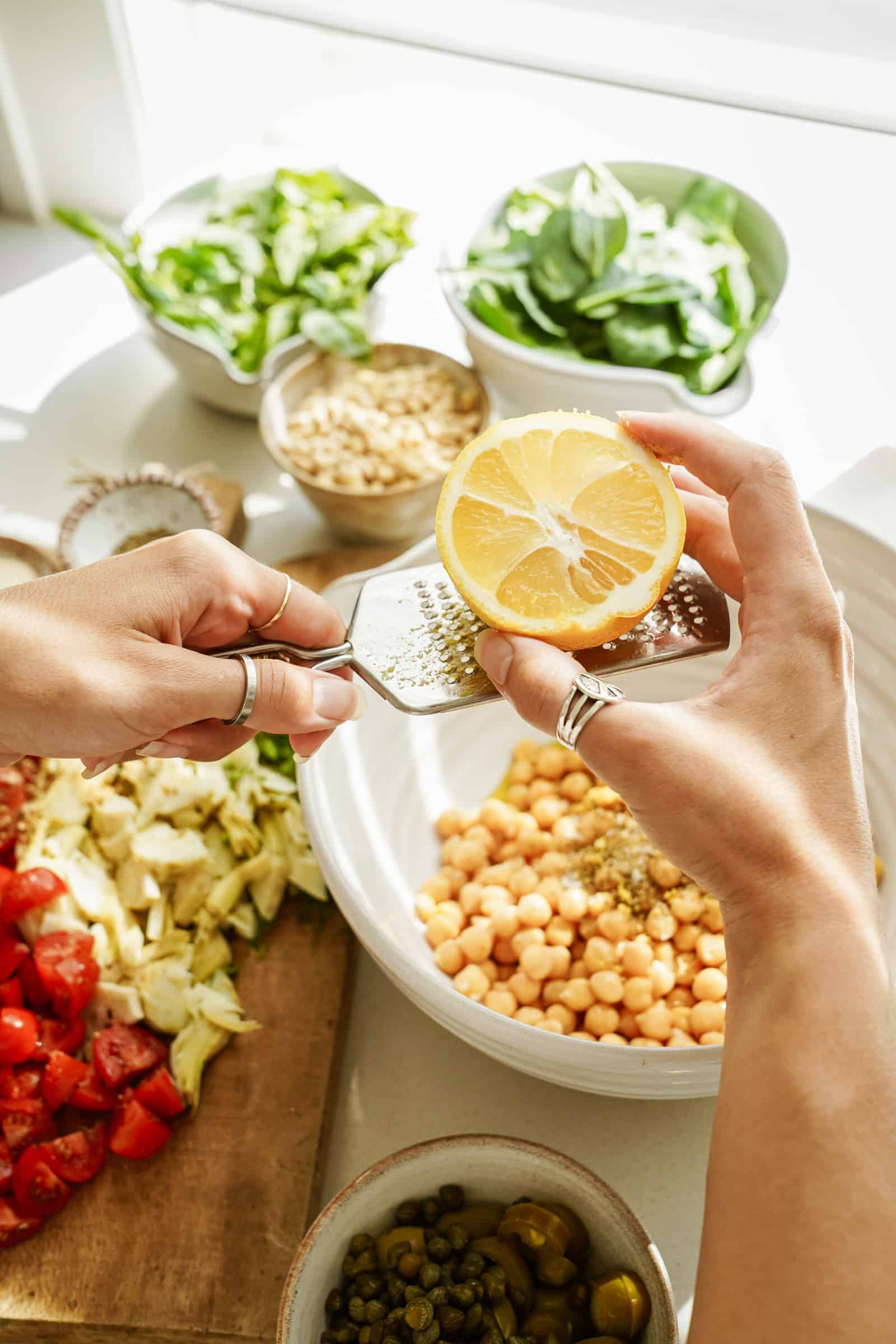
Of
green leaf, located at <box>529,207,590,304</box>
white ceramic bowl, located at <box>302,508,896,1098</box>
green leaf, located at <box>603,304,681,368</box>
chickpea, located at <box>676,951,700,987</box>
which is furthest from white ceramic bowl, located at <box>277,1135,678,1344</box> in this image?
green leaf, located at <box>529,207,590,304</box>

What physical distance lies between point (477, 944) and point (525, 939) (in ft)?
0.18

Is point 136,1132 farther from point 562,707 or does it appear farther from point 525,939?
point 562,707

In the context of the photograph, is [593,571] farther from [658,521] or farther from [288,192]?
[288,192]

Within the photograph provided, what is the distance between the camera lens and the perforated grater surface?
0.94 meters

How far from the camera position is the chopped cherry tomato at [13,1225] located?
1.02m

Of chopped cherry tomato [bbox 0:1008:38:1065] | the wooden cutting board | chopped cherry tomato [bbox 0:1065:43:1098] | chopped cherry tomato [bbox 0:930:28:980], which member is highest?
chopped cherry tomato [bbox 0:930:28:980]

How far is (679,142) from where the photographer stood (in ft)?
6.66

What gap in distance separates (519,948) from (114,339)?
1388 millimetres

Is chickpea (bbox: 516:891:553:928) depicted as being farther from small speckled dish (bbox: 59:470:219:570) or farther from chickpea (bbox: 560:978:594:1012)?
small speckled dish (bbox: 59:470:219:570)

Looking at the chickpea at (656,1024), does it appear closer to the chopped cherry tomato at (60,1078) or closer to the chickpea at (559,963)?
the chickpea at (559,963)

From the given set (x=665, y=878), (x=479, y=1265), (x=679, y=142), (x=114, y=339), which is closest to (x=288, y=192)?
(x=114, y=339)

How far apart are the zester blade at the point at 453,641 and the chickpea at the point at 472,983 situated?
0.34m

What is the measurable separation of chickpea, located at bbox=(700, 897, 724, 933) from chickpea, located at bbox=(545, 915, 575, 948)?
0.15m

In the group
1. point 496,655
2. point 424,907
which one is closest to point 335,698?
point 496,655
